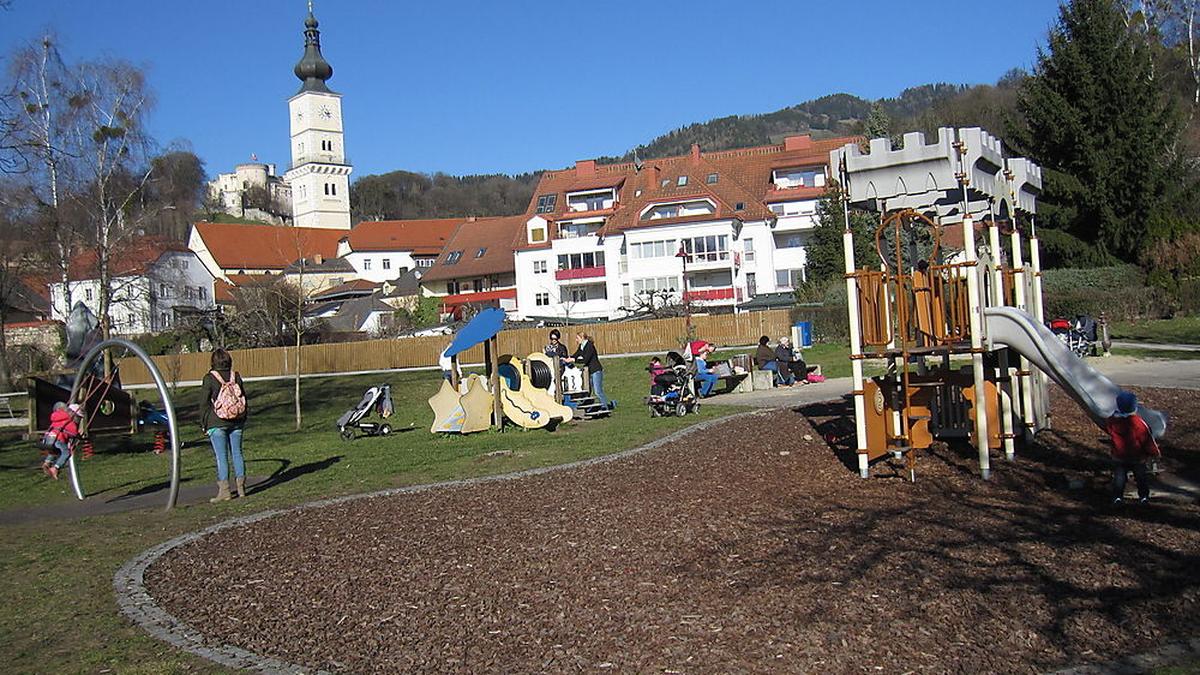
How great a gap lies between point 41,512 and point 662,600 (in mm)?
10613

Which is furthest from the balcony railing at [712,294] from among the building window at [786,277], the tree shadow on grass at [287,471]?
the tree shadow on grass at [287,471]

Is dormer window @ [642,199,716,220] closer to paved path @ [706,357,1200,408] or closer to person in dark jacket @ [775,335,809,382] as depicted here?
person in dark jacket @ [775,335,809,382]

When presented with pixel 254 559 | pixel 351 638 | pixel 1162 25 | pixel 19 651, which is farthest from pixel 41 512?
pixel 1162 25

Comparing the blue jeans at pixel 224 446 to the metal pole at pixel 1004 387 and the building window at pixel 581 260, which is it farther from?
the building window at pixel 581 260

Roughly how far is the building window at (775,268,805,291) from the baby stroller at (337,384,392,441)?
171ft

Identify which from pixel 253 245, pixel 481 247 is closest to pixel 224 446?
pixel 481 247

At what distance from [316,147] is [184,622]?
136 meters

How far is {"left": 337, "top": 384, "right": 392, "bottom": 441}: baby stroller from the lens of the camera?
69.2ft

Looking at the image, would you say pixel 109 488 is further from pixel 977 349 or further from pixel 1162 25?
pixel 1162 25

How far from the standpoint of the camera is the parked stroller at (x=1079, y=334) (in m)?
25.8

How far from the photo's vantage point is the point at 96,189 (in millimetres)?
38562

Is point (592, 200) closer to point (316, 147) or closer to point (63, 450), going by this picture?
point (63, 450)

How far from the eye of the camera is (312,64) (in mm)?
136000

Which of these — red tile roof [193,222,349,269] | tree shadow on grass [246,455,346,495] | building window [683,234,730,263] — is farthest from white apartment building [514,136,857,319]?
red tile roof [193,222,349,269]
